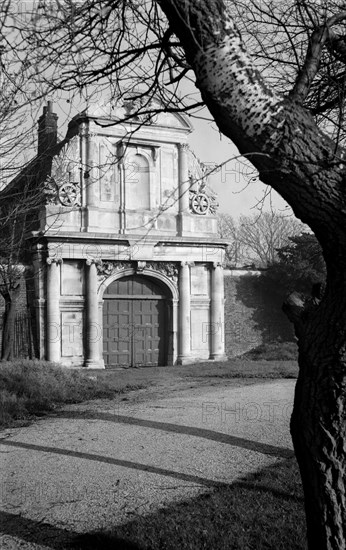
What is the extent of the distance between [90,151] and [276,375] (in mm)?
9423

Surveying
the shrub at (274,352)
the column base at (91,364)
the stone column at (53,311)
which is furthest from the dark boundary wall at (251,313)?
the stone column at (53,311)

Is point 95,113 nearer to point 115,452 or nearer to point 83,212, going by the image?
point 83,212

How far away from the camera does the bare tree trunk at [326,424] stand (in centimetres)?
Result: 318

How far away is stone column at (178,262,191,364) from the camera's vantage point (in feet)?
68.9

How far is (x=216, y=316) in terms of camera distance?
71.3 feet

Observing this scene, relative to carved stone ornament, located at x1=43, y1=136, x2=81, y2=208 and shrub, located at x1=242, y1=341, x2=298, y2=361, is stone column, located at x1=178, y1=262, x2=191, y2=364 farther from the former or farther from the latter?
carved stone ornament, located at x1=43, y1=136, x2=81, y2=208

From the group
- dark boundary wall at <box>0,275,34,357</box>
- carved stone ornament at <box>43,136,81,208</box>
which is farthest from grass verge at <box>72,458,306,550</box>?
carved stone ornament at <box>43,136,81,208</box>

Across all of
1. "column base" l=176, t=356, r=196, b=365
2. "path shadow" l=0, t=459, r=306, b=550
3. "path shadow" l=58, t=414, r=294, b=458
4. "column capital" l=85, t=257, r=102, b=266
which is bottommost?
"column base" l=176, t=356, r=196, b=365

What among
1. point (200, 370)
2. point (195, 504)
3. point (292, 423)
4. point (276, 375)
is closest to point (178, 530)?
point (195, 504)

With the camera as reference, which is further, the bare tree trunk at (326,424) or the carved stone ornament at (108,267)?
the carved stone ornament at (108,267)

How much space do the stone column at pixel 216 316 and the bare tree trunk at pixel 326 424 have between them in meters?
18.4

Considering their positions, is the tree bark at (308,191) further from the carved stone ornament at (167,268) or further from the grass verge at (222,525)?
the carved stone ornament at (167,268)

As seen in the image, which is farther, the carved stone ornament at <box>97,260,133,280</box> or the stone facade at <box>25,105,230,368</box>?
the carved stone ornament at <box>97,260,133,280</box>

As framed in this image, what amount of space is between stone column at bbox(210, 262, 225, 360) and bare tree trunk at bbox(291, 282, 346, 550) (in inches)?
724
